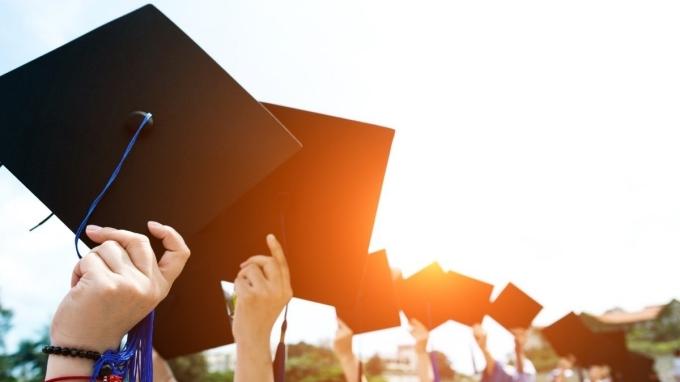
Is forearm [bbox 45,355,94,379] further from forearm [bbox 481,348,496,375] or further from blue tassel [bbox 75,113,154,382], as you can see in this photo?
forearm [bbox 481,348,496,375]

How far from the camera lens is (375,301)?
330cm

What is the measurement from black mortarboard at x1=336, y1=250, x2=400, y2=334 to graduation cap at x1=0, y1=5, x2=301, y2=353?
2.00m

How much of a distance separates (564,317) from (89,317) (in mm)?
6959

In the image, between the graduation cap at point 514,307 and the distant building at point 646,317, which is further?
the distant building at point 646,317

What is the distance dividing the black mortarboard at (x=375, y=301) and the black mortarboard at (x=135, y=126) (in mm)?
1997

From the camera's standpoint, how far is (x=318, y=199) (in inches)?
76.5

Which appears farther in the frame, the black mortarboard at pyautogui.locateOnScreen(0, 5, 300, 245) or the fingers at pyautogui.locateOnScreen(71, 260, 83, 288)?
the black mortarboard at pyautogui.locateOnScreen(0, 5, 300, 245)

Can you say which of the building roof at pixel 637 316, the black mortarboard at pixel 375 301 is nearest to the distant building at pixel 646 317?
the building roof at pixel 637 316

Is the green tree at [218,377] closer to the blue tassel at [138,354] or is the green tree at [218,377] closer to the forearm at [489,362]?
the forearm at [489,362]

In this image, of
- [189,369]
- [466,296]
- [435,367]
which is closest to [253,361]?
[435,367]

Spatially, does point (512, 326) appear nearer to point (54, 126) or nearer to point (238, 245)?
point (238, 245)

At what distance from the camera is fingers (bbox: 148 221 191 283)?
97 centimetres

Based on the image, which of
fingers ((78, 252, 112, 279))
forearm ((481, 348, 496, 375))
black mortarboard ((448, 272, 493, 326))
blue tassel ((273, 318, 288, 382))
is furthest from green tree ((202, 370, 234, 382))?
fingers ((78, 252, 112, 279))

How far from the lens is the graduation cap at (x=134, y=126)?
1352 mm
